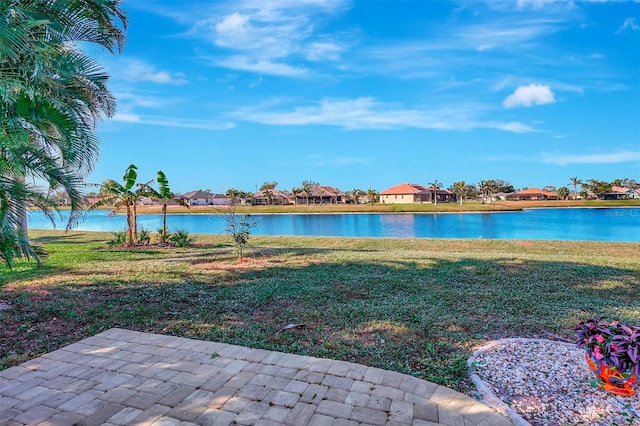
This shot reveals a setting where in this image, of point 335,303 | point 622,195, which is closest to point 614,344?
point 335,303

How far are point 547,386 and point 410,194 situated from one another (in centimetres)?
6924

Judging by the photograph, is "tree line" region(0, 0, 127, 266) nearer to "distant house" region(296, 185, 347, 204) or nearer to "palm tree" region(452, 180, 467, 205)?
"distant house" region(296, 185, 347, 204)

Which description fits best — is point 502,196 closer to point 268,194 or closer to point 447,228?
point 268,194

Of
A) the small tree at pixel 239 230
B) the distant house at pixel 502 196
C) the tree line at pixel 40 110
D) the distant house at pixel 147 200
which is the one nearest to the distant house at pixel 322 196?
the distant house at pixel 147 200

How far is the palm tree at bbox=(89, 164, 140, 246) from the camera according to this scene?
12844 millimetres

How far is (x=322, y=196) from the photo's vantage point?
7831 centimetres

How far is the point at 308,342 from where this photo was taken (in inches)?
153

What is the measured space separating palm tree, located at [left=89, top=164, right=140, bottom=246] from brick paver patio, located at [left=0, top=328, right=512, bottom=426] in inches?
409

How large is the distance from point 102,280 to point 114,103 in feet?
18.7

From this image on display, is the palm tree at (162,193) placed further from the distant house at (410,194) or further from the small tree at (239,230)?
the distant house at (410,194)

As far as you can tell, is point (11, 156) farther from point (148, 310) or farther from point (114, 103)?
point (114, 103)

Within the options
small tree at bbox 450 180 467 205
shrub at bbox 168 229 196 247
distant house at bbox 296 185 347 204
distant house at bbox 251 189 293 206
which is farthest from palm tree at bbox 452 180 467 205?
shrub at bbox 168 229 196 247

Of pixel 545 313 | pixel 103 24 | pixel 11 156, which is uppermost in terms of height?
pixel 103 24

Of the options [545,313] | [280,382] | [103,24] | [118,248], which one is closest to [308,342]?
[280,382]
